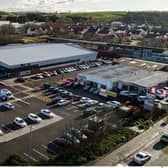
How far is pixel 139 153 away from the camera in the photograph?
23.4ft

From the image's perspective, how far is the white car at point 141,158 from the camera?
6.99 meters

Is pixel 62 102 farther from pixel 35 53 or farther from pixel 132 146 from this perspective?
pixel 35 53

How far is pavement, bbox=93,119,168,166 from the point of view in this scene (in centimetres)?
692

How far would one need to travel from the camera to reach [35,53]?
15719mm

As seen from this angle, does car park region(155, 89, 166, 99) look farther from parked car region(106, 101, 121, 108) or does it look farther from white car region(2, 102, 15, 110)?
white car region(2, 102, 15, 110)

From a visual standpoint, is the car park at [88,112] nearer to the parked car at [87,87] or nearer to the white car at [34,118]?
the white car at [34,118]

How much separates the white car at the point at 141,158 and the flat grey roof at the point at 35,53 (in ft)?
27.9

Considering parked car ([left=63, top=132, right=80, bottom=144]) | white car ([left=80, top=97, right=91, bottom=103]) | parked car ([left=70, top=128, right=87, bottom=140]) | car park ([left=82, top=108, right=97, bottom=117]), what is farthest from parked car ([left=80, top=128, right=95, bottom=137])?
white car ([left=80, top=97, right=91, bottom=103])

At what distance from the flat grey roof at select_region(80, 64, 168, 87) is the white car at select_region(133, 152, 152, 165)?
500 centimetres

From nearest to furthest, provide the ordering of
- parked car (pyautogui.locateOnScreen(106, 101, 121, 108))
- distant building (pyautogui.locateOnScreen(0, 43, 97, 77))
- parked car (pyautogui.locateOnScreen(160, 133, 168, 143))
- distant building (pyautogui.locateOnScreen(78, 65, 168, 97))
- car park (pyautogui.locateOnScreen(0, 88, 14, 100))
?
parked car (pyautogui.locateOnScreen(160, 133, 168, 143)) < parked car (pyautogui.locateOnScreen(106, 101, 121, 108)) < car park (pyautogui.locateOnScreen(0, 88, 14, 100)) < distant building (pyautogui.locateOnScreen(78, 65, 168, 97)) < distant building (pyautogui.locateOnScreen(0, 43, 97, 77))

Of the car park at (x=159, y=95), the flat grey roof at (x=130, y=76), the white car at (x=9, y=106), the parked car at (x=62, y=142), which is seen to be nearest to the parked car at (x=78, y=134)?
the parked car at (x=62, y=142)

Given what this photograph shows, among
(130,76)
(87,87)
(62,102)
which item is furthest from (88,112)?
(130,76)

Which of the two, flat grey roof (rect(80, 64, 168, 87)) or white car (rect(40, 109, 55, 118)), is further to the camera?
flat grey roof (rect(80, 64, 168, 87))

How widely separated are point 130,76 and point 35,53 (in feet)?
17.6
